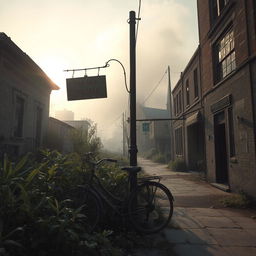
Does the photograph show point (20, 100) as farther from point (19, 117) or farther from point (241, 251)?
point (241, 251)

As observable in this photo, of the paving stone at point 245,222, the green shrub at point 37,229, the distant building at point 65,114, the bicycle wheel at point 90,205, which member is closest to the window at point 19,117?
the bicycle wheel at point 90,205

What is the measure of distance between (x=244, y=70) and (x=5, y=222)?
7.45 meters

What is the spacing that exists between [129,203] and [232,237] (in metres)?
1.89

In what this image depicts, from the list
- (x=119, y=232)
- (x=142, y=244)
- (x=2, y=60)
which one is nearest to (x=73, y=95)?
(x=119, y=232)

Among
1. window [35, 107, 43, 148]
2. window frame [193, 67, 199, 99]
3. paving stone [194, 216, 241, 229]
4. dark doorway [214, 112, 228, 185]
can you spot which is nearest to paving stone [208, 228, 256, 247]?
paving stone [194, 216, 241, 229]

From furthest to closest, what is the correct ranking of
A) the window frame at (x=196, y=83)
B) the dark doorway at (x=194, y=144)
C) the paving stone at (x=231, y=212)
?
1. the dark doorway at (x=194, y=144)
2. the window frame at (x=196, y=83)
3. the paving stone at (x=231, y=212)

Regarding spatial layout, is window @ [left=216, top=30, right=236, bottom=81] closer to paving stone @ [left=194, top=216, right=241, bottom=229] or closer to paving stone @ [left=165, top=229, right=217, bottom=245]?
paving stone @ [left=194, top=216, right=241, bottom=229]

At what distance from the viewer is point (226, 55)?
9.56m

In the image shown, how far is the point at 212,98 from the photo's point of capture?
35.5 ft

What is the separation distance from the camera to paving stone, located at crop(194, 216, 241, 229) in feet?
16.4

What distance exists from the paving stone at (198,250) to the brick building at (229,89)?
3985 millimetres

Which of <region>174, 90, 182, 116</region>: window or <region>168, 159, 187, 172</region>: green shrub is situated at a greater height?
<region>174, 90, 182, 116</region>: window

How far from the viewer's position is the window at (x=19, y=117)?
1238 centimetres

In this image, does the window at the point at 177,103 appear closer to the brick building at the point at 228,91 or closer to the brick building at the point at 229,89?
the brick building at the point at 228,91
